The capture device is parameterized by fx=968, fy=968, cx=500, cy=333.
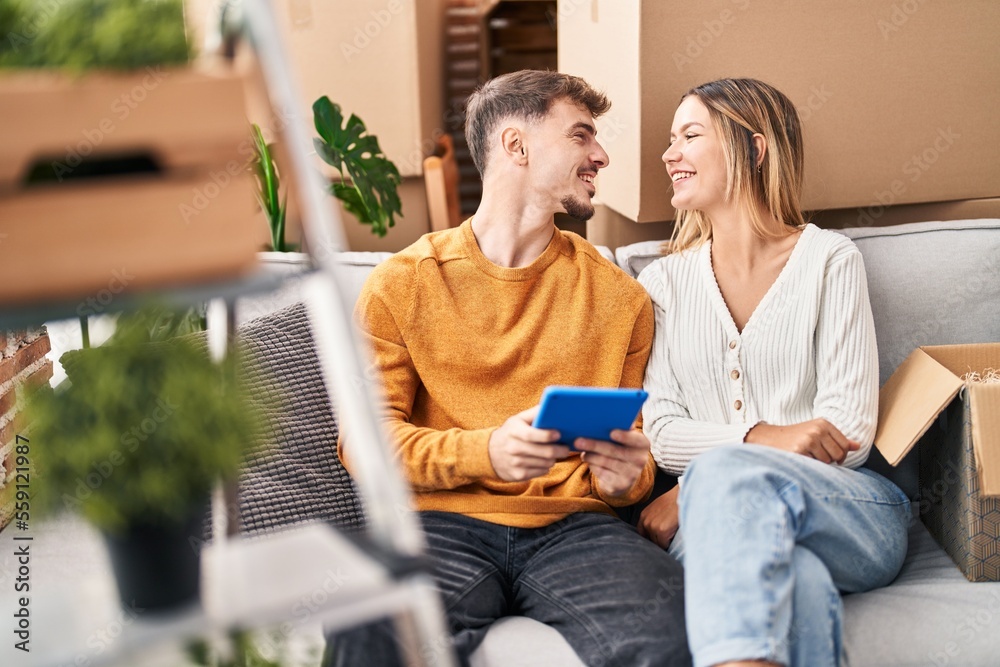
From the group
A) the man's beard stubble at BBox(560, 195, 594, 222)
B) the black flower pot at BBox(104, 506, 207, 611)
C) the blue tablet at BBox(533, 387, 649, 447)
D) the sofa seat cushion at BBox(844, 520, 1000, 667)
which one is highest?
the man's beard stubble at BBox(560, 195, 594, 222)

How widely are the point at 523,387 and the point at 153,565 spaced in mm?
959

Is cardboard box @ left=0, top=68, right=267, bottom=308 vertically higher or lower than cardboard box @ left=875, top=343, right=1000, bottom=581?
higher

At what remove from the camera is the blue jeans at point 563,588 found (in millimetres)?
1271

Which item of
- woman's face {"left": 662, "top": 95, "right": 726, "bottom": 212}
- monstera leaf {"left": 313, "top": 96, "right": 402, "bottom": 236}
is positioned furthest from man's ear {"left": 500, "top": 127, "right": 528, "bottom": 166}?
monstera leaf {"left": 313, "top": 96, "right": 402, "bottom": 236}

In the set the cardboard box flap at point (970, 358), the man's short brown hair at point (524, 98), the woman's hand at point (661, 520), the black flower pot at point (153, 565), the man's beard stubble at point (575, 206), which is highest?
the man's short brown hair at point (524, 98)

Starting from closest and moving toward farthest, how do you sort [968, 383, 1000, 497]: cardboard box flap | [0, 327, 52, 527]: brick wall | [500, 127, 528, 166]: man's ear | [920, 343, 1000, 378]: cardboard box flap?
[968, 383, 1000, 497]: cardboard box flap < [920, 343, 1000, 378]: cardboard box flap < [500, 127, 528, 166]: man's ear < [0, 327, 52, 527]: brick wall

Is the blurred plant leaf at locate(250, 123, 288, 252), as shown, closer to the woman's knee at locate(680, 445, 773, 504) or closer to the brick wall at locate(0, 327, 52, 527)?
the brick wall at locate(0, 327, 52, 527)

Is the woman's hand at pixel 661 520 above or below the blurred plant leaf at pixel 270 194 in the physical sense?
below

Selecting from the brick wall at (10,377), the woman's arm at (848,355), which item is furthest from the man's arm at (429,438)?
the brick wall at (10,377)

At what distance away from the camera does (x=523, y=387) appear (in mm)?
1622

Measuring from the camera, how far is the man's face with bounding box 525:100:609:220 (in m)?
1.71

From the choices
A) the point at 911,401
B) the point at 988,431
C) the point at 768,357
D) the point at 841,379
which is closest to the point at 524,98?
the point at 768,357

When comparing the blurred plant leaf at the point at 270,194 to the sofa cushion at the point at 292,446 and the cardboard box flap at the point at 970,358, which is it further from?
the cardboard box flap at the point at 970,358

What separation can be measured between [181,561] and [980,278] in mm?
1580
